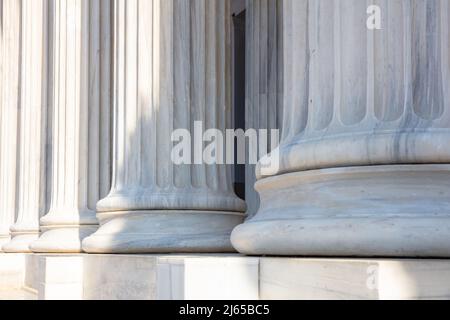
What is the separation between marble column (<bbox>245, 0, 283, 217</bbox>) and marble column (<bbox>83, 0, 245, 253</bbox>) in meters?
19.0

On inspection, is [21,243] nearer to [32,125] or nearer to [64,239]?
[32,125]

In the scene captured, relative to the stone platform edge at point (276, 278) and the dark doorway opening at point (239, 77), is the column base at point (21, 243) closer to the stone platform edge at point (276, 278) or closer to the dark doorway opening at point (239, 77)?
the dark doorway opening at point (239, 77)

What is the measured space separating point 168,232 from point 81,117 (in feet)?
60.0

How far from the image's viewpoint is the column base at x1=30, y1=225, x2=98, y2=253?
57969 mm

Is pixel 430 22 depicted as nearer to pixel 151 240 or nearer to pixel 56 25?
pixel 151 240

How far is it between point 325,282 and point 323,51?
836 centimetres

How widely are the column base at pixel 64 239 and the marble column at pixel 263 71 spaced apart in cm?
1496

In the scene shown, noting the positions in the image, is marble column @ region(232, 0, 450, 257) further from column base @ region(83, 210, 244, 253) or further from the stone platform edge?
column base @ region(83, 210, 244, 253)

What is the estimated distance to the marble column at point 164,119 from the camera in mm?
45375

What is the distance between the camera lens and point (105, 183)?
199ft

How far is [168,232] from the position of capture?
44531 mm

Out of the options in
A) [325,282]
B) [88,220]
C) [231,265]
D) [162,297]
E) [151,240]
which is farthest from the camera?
[88,220]

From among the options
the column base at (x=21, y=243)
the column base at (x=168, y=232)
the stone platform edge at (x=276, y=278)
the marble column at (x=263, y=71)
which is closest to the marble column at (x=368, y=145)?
the stone platform edge at (x=276, y=278)
